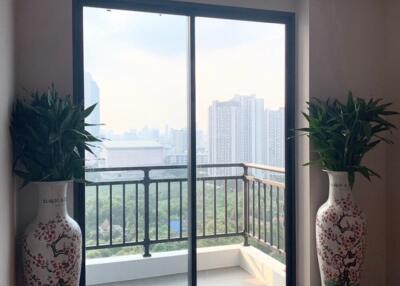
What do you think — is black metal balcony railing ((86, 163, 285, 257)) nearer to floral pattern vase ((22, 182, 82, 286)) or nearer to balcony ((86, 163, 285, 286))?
balcony ((86, 163, 285, 286))

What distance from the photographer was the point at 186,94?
2818 mm

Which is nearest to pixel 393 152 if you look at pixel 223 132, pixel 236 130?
pixel 236 130

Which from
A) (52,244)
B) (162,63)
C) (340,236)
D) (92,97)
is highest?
(162,63)

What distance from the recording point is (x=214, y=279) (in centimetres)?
298

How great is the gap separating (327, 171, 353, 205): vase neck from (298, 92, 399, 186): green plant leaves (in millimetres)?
38

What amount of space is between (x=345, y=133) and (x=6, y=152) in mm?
2109

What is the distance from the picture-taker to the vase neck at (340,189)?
2635mm

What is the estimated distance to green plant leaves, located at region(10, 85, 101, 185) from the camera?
207 centimetres

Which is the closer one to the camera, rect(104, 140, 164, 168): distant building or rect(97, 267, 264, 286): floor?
rect(104, 140, 164, 168): distant building

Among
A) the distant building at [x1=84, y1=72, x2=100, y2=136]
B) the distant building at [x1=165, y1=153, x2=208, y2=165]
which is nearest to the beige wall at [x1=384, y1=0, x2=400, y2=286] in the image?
the distant building at [x1=165, y1=153, x2=208, y2=165]

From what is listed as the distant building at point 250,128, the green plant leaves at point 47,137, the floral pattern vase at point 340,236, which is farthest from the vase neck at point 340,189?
the green plant leaves at point 47,137

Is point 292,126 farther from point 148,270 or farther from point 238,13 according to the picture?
point 148,270

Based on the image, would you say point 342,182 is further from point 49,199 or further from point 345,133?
point 49,199

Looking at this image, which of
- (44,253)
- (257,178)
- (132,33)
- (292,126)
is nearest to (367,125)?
(292,126)
